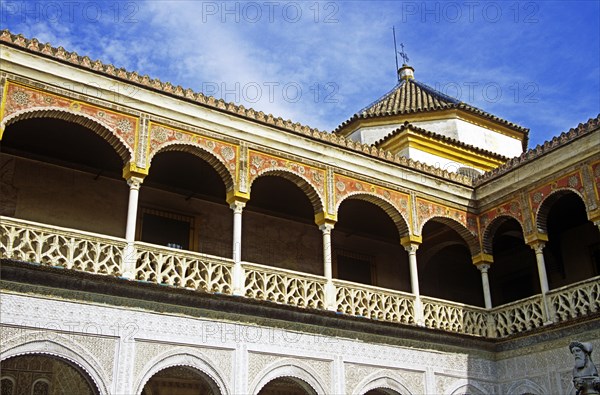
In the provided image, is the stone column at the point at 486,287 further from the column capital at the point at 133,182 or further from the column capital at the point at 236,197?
the column capital at the point at 133,182

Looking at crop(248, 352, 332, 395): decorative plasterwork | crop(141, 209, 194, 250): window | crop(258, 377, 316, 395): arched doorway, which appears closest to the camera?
crop(248, 352, 332, 395): decorative plasterwork

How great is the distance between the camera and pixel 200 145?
9.27 m

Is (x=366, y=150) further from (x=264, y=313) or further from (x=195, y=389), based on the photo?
(x=195, y=389)

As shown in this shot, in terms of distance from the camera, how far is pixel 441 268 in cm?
1412

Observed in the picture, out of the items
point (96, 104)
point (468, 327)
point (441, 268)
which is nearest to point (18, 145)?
point (96, 104)

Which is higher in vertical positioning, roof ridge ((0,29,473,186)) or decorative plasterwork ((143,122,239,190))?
roof ridge ((0,29,473,186))

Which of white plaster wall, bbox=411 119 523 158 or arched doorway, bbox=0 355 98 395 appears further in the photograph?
→ white plaster wall, bbox=411 119 523 158

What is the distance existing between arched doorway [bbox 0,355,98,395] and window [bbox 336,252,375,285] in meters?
4.90

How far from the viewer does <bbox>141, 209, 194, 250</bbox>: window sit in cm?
1071

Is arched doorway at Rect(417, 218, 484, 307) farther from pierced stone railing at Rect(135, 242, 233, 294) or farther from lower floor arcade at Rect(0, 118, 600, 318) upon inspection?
pierced stone railing at Rect(135, 242, 233, 294)

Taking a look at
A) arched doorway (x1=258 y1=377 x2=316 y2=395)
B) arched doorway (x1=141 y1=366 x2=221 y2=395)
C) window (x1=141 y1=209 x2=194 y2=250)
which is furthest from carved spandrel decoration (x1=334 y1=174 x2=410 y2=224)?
arched doorway (x1=141 y1=366 x2=221 y2=395)

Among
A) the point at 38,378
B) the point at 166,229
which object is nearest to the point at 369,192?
the point at 166,229

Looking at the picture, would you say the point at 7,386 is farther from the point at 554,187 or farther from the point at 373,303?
the point at 554,187

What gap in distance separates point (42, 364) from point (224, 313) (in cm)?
313
